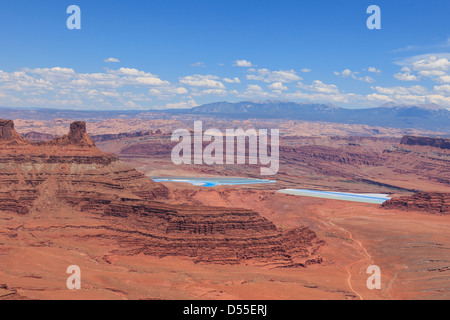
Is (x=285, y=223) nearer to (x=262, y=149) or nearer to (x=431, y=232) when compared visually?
(x=431, y=232)

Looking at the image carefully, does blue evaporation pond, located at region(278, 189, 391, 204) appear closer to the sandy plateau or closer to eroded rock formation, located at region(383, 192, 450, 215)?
the sandy plateau

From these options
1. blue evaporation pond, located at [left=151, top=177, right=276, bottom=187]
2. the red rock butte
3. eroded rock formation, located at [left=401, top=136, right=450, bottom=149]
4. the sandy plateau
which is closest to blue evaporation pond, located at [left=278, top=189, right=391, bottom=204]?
the sandy plateau

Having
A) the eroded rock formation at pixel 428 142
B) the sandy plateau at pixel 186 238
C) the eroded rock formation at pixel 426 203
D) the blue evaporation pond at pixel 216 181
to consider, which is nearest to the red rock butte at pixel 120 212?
the sandy plateau at pixel 186 238

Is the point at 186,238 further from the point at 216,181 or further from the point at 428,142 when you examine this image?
the point at 428,142

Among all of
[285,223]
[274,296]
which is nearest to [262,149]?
[285,223]

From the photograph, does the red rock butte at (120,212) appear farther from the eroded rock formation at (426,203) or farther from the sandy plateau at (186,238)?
the eroded rock formation at (426,203)
